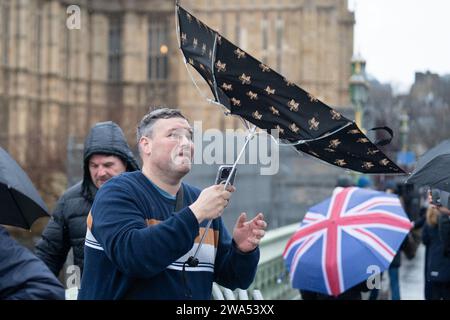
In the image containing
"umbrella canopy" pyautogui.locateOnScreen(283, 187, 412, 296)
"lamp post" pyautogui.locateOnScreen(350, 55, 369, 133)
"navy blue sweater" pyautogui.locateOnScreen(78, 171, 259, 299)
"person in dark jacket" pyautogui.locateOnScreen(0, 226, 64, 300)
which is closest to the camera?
"person in dark jacket" pyautogui.locateOnScreen(0, 226, 64, 300)

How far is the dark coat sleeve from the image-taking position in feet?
14.7

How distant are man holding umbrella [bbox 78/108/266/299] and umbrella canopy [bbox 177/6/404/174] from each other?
21 centimetres

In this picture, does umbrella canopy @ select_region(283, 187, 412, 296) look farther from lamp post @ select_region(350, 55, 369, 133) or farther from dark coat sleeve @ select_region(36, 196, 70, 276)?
lamp post @ select_region(350, 55, 369, 133)

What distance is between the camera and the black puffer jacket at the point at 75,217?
4.46 meters

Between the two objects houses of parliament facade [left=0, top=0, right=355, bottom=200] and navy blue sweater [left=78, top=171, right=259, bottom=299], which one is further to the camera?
houses of parliament facade [left=0, top=0, right=355, bottom=200]

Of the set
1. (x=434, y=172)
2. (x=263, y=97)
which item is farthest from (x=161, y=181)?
(x=434, y=172)

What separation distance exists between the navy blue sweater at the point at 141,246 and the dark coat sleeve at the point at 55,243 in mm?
1280

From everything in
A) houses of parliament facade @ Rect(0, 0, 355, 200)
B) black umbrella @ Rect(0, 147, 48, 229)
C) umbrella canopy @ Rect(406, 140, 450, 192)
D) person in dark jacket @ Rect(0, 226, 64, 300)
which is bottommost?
person in dark jacket @ Rect(0, 226, 64, 300)

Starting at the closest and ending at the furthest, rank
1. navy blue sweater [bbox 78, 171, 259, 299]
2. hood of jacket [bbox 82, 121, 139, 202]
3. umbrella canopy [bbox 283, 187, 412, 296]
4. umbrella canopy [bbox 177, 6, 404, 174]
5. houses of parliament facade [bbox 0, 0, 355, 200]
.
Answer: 1. navy blue sweater [bbox 78, 171, 259, 299]
2. umbrella canopy [bbox 177, 6, 404, 174]
3. hood of jacket [bbox 82, 121, 139, 202]
4. umbrella canopy [bbox 283, 187, 412, 296]
5. houses of parliament facade [bbox 0, 0, 355, 200]

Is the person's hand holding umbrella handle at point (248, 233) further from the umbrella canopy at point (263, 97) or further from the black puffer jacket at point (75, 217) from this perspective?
the black puffer jacket at point (75, 217)

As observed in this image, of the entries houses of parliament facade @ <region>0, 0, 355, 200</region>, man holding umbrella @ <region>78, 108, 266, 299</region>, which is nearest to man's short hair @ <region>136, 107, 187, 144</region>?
man holding umbrella @ <region>78, 108, 266, 299</region>

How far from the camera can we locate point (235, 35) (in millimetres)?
50750

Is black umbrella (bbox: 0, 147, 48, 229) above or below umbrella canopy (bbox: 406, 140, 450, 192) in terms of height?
below
